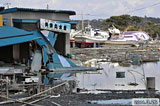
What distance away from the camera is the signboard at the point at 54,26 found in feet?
98.8

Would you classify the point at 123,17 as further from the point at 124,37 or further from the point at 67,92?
the point at 67,92

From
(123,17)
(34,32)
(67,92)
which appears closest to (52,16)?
(34,32)

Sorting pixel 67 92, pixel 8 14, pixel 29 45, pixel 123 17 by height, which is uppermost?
pixel 123 17

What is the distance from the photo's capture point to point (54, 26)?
31219mm

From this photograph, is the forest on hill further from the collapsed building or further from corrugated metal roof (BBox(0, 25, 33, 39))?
corrugated metal roof (BBox(0, 25, 33, 39))

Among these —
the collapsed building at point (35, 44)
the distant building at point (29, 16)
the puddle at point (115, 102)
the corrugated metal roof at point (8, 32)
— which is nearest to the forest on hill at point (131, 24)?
the distant building at point (29, 16)

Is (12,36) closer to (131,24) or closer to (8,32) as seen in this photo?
(8,32)

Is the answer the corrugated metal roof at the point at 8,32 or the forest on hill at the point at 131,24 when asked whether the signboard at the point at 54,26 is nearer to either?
the corrugated metal roof at the point at 8,32

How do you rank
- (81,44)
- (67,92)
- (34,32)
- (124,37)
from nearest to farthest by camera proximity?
(67,92)
(34,32)
(81,44)
(124,37)

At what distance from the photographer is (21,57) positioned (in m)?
30.1

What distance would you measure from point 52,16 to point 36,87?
56.3 feet

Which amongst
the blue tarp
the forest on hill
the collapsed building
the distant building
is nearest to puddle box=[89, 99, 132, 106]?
the blue tarp

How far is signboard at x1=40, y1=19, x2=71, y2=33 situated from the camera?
30125 millimetres

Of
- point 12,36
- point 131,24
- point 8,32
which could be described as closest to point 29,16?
point 8,32
